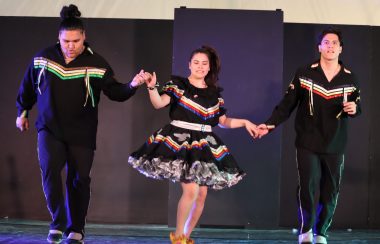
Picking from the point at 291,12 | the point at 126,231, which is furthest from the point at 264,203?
the point at 291,12

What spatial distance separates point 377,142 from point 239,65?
1691 mm

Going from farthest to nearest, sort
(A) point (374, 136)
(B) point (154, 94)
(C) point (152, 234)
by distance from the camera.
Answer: (A) point (374, 136) < (C) point (152, 234) < (B) point (154, 94)

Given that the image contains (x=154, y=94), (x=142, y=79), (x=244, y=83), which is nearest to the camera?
(x=142, y=79)

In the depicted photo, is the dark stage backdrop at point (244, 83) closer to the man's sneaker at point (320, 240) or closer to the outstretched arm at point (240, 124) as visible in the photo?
the outstretched arm at point (240, 124)

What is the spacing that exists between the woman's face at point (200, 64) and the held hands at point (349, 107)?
1.05 m

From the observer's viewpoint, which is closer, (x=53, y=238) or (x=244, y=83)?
(x=53, y=238)

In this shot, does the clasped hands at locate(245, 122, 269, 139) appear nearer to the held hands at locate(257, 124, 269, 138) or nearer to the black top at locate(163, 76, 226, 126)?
the held hands at locate(257, 124, 269, 138)

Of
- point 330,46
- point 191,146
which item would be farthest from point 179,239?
point 330,46

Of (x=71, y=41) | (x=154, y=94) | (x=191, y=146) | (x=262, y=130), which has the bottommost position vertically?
(x=191, y=146)

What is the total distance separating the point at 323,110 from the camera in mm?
3984

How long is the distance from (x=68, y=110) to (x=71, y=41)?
1.57 feet

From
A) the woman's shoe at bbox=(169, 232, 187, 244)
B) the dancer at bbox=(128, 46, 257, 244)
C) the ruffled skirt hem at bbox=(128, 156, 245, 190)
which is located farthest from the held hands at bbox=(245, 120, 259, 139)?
the woman's shoe at bbox=(169, 232, 187, 244)

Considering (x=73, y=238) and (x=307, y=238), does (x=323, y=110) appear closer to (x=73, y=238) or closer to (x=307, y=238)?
(x=307, y=238)

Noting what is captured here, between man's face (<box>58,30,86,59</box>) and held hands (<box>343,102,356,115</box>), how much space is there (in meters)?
1.96
